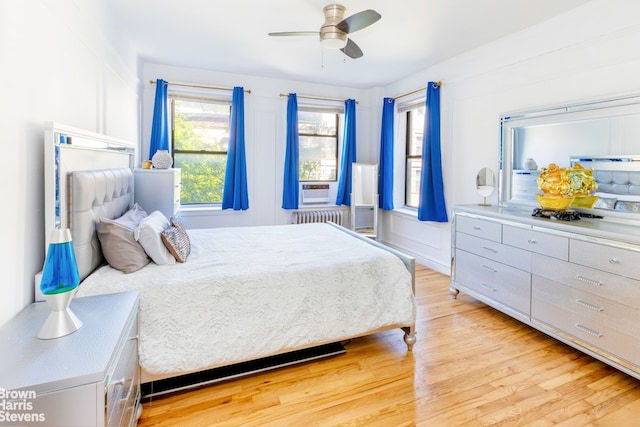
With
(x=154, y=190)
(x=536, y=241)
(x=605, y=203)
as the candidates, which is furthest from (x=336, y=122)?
(x=605, y=203)

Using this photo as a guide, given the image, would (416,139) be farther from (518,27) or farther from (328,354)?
(328,354)

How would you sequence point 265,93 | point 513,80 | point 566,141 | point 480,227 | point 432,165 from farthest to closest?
point 265,93, point 432,165, point 513,80, point 480,227, point 566,141

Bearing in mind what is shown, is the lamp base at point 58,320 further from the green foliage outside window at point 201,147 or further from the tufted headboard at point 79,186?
the green foliage outside window at point 201,147

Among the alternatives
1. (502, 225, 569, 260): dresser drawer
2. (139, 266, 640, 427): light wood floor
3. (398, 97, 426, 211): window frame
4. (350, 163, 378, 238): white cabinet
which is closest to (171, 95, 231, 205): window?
(350, 163, 378, 238): white cabinet

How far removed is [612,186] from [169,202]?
3.75 meters

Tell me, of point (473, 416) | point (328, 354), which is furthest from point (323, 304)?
point (473, 416)

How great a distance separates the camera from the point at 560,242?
2.34 metres

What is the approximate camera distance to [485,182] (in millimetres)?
3357

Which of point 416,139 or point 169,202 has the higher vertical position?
point 416,139

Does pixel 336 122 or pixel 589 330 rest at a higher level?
pixel 336 122

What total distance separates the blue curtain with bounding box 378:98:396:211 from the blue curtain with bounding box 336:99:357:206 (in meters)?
0.44

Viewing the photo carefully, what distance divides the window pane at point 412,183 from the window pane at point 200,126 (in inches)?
107

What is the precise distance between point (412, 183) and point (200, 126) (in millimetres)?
3176

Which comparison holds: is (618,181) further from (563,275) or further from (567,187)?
(563,275)
